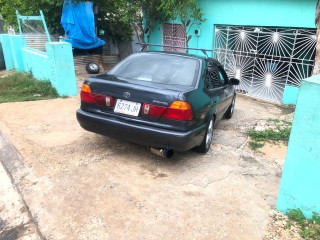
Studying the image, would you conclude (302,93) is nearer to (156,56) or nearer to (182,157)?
(182,157)

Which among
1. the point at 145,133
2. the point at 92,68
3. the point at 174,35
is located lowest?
the point at 92,68

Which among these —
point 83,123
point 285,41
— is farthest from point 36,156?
point 285,41

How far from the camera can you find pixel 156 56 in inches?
163

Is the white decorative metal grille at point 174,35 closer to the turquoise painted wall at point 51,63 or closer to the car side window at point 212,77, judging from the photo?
the turquoise painted wall at point 51,63

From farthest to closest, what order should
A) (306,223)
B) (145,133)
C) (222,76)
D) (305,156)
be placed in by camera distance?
(222,76)
(145,133)
(306,223)
(305,156)

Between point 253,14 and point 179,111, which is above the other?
point 253,14

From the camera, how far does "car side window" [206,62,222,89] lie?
417 cm

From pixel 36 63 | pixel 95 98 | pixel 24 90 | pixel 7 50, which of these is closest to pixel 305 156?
pixel 95 98

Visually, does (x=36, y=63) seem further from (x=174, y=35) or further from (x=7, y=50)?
(x=174, y=35)

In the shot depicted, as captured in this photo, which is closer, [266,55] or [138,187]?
[138,187]

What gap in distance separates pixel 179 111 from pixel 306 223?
5.44ft

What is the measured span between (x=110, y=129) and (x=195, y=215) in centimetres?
147

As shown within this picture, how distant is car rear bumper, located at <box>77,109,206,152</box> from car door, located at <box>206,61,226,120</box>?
0.64 m

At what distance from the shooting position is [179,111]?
3.26 meters
